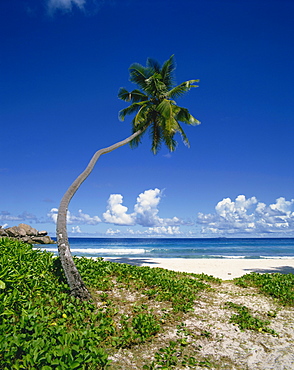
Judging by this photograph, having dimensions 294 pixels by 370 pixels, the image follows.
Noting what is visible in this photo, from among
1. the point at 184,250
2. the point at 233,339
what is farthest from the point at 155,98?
the point at 184,250

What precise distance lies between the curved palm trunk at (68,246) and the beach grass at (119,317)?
0.27 meters

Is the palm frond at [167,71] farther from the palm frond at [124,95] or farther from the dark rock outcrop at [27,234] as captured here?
the dark rock outcrop at [27,234]

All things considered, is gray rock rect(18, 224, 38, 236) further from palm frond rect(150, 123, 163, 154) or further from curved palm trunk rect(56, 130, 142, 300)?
curved palm trunk rect(56, 130, 142, 300)

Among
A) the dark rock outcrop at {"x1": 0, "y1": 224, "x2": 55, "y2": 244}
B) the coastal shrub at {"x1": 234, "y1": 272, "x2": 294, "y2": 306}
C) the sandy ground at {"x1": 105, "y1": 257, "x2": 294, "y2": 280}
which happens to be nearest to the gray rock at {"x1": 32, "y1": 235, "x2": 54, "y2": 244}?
the dark rock outcrop at {"x1": 0, "y1": 224, "x2": 55, "y2": 244}

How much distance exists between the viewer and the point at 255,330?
563 cm

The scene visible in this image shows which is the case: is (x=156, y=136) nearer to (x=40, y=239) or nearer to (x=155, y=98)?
(x=155, y=98)

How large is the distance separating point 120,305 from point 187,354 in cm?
223

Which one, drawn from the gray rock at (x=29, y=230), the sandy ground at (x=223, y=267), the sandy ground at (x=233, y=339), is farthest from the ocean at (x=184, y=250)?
→ the sandy ground at (x=233, y=339)

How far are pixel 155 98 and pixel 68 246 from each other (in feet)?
A: 31.1

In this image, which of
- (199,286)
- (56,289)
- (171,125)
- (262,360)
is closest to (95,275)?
(56,289)

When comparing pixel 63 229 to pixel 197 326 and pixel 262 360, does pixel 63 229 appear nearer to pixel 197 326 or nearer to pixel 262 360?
pixel 197 326

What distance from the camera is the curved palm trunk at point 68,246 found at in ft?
20.2

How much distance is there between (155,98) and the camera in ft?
44.8

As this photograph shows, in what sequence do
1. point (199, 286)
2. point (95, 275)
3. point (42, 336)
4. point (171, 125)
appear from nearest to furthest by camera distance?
point (42, 336)
point (95, 275)
point (199, 286)
point (171, 125)
